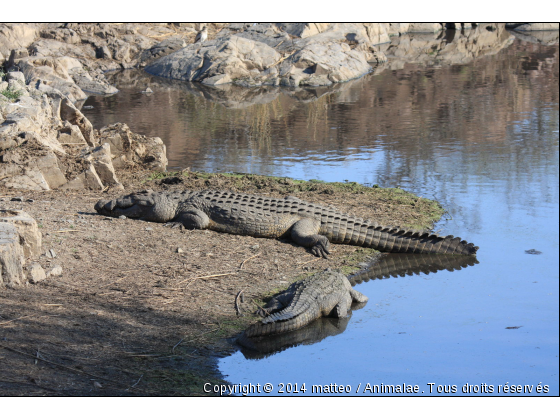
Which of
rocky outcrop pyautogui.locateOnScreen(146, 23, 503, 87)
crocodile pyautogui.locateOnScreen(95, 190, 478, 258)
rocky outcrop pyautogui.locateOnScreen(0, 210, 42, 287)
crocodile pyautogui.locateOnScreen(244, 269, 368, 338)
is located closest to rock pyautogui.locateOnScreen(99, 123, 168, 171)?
crocodile pyautogui.locateOnScreen(95, 190, 478, 258)

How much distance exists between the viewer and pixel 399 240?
6848mm

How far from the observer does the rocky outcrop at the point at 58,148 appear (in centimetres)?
824

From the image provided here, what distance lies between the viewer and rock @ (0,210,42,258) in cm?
538

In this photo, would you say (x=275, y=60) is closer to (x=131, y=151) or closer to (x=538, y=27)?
(x=131, y=151)

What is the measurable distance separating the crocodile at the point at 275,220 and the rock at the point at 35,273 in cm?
207

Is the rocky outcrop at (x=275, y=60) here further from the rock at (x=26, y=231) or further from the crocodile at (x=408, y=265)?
the rock at (x=26, y=231)

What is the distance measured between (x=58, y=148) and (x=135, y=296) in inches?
184

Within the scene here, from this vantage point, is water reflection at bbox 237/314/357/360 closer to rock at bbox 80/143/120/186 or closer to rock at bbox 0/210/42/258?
rock at bbox 0/210/42/258

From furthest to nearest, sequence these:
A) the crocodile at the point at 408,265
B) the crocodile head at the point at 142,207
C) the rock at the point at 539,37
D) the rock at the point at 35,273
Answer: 1. the rock at the point at 539,37
2. the crocodile head at the point at 142,207
3. the crocodile at the point at 408,265
4. the rock at the point at 35,273

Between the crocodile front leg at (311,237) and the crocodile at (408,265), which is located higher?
the crocodile front leg at (311,237)

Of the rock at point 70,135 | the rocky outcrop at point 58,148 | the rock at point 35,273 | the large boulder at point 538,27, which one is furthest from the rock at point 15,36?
the large boulder at point 538,27

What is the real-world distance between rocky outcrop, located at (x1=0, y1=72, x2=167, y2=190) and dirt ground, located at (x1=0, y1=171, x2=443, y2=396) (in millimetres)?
381

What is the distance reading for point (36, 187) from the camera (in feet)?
26.6

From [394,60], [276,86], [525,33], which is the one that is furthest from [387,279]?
[525,33]
